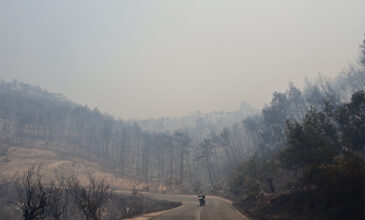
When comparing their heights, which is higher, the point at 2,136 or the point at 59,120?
the point at 59,120

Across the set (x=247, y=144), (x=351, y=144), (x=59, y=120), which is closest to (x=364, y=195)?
(x=351, y=144)

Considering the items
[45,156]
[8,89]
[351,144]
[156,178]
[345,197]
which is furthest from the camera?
[8,89]

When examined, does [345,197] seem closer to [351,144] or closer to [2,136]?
[351,144]

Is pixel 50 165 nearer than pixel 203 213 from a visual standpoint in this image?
No

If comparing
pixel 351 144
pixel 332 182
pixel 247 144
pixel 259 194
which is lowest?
pixel 259 194

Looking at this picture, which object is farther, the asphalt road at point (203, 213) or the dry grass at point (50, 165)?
the dry grass at point (50, 165)

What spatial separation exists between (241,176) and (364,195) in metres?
29.8

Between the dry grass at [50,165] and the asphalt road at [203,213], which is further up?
the dry grass at [50,165]

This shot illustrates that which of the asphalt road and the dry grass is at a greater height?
the dry grass

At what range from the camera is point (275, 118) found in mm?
66812

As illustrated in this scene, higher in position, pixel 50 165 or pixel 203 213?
pixel 50 165

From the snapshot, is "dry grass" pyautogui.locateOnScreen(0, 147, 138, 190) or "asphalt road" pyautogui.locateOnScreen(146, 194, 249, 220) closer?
"asphalt road" pyautogui.locateOnScreen(146, 194, 249, 220)

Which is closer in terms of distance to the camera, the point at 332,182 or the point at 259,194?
the point at 332,182

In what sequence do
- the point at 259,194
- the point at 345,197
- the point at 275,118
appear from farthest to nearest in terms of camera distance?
1. the point at 275,118
2. the point at 259,194
3. the point at 345,197
